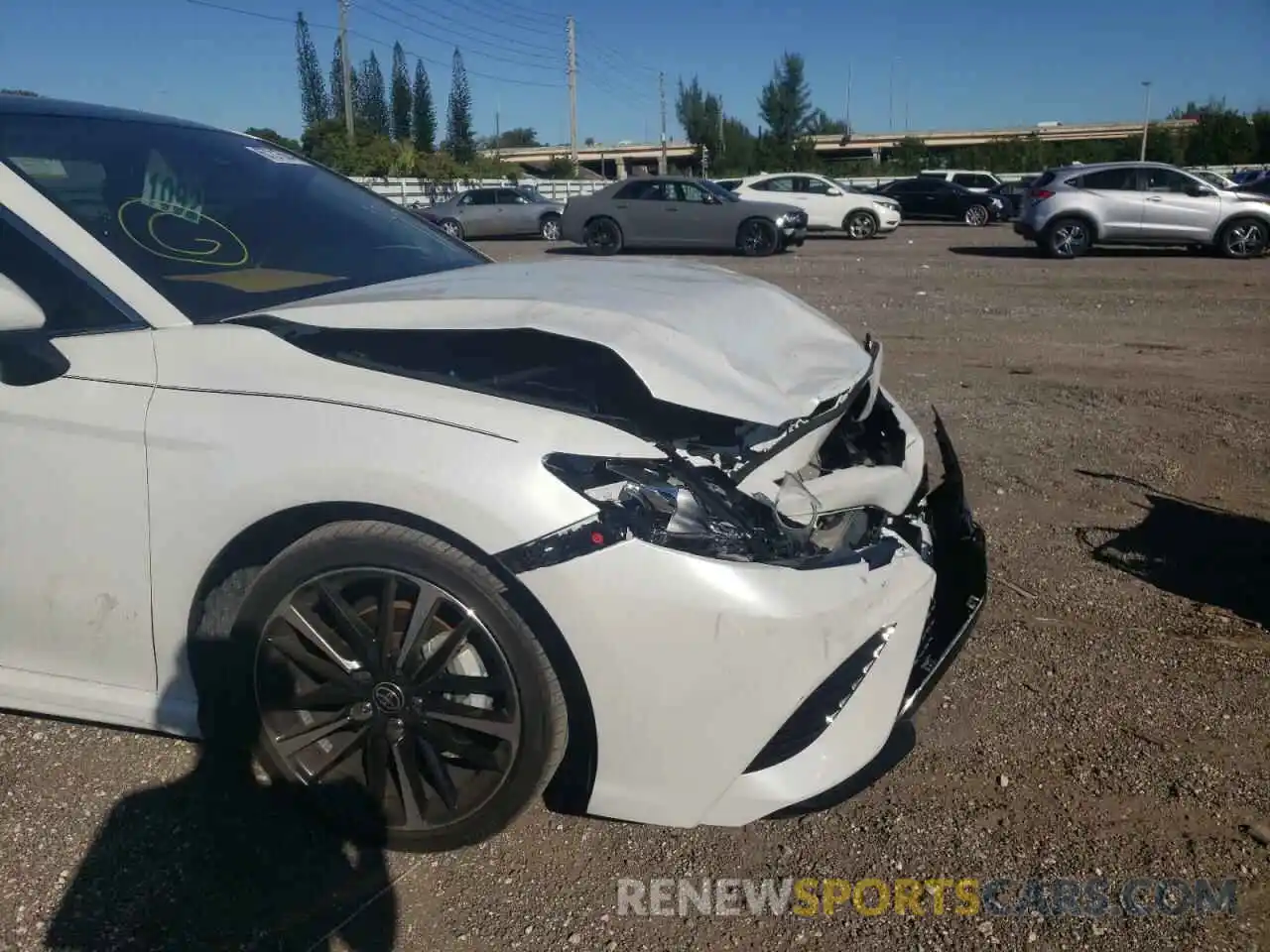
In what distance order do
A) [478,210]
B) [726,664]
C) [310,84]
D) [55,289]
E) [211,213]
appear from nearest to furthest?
1. [726,664]
2. [55,289]
3. [211,213]
4. [478,210]
5. [310,84]

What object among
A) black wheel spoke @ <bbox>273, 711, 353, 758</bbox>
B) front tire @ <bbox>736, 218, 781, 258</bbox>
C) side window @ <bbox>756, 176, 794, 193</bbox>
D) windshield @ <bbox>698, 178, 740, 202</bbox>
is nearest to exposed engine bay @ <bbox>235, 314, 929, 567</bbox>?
black wheel spoke @ <bbox>273, 711, 353, 758</bbox>

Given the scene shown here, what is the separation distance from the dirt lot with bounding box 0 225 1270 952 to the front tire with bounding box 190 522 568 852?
18 centimetres

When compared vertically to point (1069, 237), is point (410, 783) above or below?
below

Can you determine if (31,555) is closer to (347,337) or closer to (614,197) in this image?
(347,337)

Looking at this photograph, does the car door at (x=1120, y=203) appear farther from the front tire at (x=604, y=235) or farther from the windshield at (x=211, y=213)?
the windshield at (x=211, y=213)

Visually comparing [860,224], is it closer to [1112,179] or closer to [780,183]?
[780,183]

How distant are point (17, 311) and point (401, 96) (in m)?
66.3

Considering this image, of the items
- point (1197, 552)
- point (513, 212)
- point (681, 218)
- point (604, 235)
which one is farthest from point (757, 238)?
point (1197, 552)

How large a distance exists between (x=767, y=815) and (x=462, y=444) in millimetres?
1045

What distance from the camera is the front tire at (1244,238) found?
17.2 metres

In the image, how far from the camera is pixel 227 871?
2.49 meters

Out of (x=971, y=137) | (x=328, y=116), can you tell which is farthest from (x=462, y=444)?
(x=971, y=137)

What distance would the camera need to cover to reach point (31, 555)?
2.54m

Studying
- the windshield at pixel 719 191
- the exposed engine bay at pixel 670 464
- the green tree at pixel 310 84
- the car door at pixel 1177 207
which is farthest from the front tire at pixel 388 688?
the green tree at pixel 310 84
